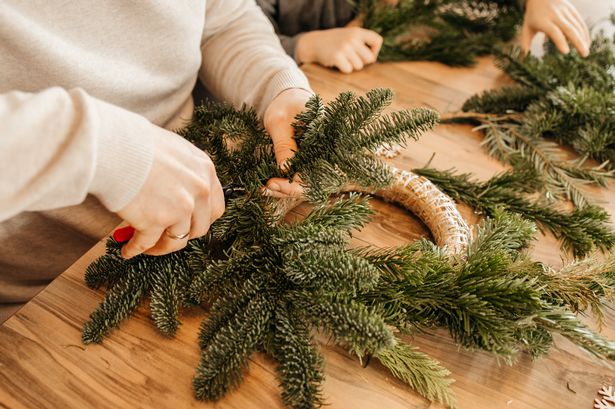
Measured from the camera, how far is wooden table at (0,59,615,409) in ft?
2.05

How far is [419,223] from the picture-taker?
2.92 feet

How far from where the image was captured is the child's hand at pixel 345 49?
4.00 ft

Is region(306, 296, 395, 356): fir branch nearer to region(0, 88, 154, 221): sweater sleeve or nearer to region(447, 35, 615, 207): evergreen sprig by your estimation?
region(0, 88, 154, 221): sweater sleeve

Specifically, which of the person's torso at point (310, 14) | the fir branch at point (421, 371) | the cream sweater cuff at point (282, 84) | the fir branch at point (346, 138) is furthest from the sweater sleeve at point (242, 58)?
the fir branch at point (421, 371)

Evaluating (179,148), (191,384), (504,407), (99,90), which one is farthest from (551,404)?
(99,90)

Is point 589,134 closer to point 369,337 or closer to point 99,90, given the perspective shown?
point 369,337

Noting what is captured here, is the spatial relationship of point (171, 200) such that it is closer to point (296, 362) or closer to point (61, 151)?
point (61, 151)

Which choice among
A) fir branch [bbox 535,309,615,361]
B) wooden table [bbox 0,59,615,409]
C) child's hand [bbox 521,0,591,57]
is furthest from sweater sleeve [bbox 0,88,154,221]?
child's hand [bbox 521,0,591,57]

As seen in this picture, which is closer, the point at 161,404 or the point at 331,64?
the point at 161,404

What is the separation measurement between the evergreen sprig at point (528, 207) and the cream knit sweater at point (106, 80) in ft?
1.14

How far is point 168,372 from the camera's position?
648 millimetres

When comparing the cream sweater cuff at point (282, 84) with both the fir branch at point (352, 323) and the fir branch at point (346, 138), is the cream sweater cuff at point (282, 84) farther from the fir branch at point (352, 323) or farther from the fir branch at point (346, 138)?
the fir branch at point (352, 323)

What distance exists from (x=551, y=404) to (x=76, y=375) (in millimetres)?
618

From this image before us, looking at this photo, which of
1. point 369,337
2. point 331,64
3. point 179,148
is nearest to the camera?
point 369,337
